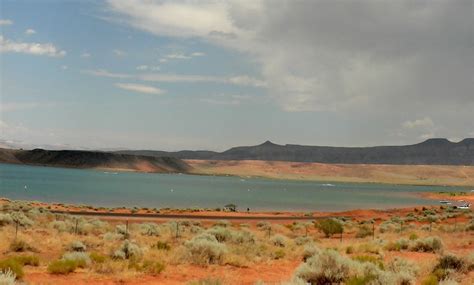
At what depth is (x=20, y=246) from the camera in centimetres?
1873

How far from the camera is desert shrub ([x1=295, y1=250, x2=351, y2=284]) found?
1287cm

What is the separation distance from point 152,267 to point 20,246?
22.7 ft

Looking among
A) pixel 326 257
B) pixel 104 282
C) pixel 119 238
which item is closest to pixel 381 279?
pixel 326 257

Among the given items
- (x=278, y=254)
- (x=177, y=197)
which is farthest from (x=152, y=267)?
(x=177, y=197)

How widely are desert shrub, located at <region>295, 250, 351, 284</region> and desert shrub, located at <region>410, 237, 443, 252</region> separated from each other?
31.3ft

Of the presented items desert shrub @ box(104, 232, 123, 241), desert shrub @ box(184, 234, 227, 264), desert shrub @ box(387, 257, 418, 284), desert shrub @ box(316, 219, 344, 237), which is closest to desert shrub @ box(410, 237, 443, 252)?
desert shrub @ box(387, 257, 418, 284)

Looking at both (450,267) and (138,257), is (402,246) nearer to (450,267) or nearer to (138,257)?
(450,267)

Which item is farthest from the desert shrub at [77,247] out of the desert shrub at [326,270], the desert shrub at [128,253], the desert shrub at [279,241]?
the desert shrub at [326,270]

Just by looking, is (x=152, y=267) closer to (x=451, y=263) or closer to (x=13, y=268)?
(x=13, y=268)

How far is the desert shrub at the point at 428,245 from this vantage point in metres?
21.4

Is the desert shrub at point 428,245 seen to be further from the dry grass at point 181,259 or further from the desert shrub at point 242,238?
the desert shrub at point 242,238

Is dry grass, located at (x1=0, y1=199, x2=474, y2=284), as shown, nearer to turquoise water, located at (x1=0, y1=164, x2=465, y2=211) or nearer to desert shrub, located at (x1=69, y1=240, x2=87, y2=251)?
desert shrub, located at (x1=69, y1=240, x2=87, y2=251)

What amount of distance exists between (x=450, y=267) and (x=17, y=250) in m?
15.3

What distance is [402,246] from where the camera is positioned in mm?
22172
